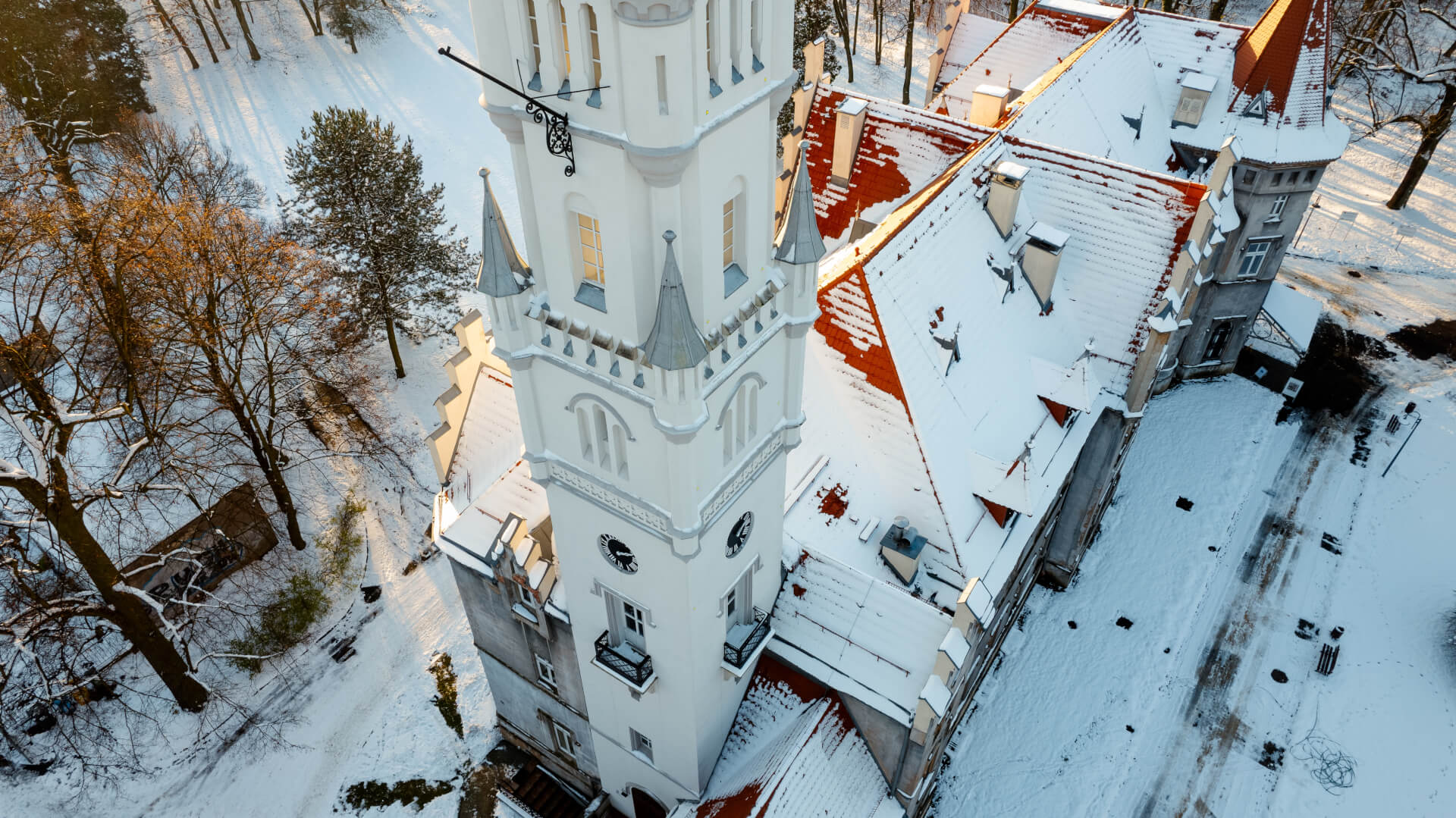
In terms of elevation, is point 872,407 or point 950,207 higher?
point 950,207

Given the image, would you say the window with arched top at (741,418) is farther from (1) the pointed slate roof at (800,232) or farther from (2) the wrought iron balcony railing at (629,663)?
(2) the wrought iron balcony railing at (629,663)

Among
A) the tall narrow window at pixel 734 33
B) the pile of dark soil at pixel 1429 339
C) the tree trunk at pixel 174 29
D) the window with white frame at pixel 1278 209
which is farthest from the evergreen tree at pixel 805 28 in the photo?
the tree trunk at pixel 174 29

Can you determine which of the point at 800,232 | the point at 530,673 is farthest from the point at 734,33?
the point at 530,673

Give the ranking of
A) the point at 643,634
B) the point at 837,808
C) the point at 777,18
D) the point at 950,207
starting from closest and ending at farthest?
the point at 777,18 → the point at 643,634 → the point at 837,808 → the point at 950,207

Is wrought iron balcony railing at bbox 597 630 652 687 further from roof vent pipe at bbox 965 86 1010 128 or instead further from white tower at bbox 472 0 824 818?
roof vent pipe at bbox 965 86 1010 128

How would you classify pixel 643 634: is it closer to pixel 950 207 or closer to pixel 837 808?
pixel 837 808

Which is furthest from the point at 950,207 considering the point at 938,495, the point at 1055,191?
the point at 938,495
